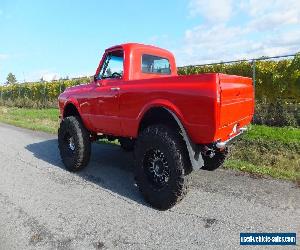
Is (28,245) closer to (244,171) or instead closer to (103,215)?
(103,215)

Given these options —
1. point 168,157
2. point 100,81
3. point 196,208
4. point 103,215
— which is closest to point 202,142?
point 168,157

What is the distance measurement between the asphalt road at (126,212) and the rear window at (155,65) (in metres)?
1.88

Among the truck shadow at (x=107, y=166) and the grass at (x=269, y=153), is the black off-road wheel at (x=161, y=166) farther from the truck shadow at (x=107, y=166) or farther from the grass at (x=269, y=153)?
the grass at (x=269, y=153)

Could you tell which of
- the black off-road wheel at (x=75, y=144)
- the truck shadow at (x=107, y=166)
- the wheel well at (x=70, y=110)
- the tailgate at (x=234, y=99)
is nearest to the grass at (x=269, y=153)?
the tailgate at (x=234, y=99)

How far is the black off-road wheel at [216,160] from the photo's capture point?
608cm

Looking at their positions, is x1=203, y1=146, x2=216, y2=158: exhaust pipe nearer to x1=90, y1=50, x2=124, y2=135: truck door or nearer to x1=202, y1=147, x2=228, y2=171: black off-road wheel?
x1=202, y1=147, x2=228, y2=171: black off-road wheel

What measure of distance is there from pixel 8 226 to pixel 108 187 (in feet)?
5.56

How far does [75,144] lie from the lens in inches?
261

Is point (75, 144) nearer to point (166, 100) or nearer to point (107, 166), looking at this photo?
point (107, 166)

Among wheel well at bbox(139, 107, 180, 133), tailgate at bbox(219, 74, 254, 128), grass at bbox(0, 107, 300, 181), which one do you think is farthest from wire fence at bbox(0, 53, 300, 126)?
wheel well at bbox(139, 107, 180, 133)

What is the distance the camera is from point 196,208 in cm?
467

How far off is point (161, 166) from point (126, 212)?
77 cm

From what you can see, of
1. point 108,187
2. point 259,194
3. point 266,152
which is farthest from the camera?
point 266,152

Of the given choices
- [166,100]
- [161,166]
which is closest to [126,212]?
[161,166]
